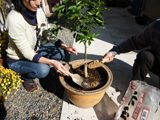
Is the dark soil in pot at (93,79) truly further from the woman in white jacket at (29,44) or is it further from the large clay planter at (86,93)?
the woman in white jacket at (29,44)

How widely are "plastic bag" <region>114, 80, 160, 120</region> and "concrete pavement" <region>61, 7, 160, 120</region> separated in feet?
1.37


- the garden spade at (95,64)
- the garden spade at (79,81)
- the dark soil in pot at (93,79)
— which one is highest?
the garden spade at (95,64)

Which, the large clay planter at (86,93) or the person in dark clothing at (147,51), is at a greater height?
the person in dark clothing at (147,51)

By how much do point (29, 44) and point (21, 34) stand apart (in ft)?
0.66

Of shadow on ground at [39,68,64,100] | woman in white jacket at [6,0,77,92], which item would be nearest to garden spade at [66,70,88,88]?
woman in white jacket at [6,0,77,92]

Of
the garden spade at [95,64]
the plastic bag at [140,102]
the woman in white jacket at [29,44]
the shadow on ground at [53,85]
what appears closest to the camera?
the plastic bag at [140,102]

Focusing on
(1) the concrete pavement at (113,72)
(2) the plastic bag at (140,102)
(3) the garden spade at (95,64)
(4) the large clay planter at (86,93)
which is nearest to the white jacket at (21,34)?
(4) the large clay planter at (86,93)

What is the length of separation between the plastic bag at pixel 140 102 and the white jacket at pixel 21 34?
120cm

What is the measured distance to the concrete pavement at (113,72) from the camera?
5.15 feet

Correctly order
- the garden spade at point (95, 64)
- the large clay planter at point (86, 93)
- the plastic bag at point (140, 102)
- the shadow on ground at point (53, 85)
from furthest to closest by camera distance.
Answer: the shadow on ground at point (53, 85)
the garden spade at point (95, 64)
the large clay planter at point (86, 93)
the plastic bag at point (140, 102)

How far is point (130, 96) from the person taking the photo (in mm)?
1188

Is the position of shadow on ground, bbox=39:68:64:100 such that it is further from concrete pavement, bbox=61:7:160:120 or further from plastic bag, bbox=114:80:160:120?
plastic bag, bbox=114:80:160:120

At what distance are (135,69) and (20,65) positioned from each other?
61.0 inches

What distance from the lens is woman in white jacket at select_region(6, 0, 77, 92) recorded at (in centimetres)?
138
